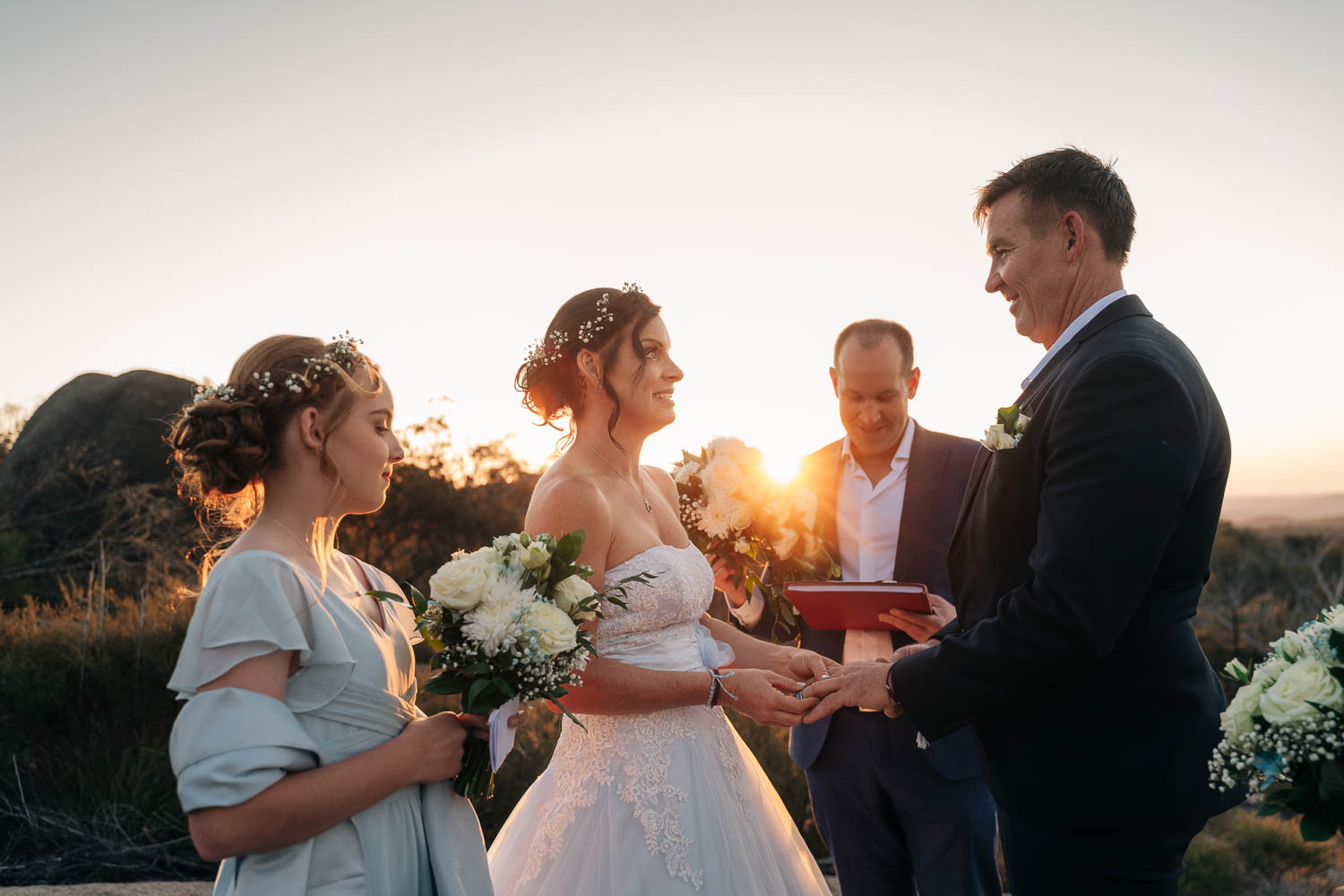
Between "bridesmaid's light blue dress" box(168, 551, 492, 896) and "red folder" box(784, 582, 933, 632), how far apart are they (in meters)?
1.68

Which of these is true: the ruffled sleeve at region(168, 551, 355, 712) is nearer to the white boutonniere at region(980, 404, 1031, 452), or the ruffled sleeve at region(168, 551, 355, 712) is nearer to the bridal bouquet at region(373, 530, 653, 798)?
the bridal bouquet at region(373, 530, 653, 798)

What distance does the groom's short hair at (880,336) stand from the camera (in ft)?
15.2

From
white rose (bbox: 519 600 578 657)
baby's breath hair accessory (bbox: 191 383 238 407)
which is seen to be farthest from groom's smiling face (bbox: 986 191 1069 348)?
baby's breath hair accessory (bbox: 191 383 238 407)

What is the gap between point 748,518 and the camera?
415 cm

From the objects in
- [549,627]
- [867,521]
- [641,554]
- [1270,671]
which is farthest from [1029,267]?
[549,627]

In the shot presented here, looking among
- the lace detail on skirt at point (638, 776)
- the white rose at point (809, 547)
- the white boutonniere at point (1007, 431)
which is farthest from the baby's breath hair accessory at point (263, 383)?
the white rose at point (809, 547)

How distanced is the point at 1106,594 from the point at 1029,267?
45.0 inches

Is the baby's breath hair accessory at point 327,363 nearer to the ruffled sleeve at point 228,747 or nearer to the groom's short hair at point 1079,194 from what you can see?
the ruffled sleeve at point 228,747

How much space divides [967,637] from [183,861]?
19.3ft

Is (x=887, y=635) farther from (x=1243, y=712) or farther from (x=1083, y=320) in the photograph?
(x=1243, y=712)

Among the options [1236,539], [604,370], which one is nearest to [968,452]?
[604,370]

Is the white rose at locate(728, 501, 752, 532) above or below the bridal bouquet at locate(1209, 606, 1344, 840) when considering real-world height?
above

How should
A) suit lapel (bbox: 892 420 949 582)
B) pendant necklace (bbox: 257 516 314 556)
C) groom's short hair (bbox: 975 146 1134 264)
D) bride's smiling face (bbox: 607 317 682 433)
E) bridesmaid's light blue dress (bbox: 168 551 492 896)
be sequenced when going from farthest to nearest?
suit lapel (bbox: 892 420 949 582) → bride's smiling face (bbox: 607 317 682 433) → groom's short hair (bbox: 975 146 1134 264) → pendant necklace (bbox: 257 516 314 556) → bridesmaid's light blue dress (bbox: 168 551 492 896)

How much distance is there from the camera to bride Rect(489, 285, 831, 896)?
10.2 feet
